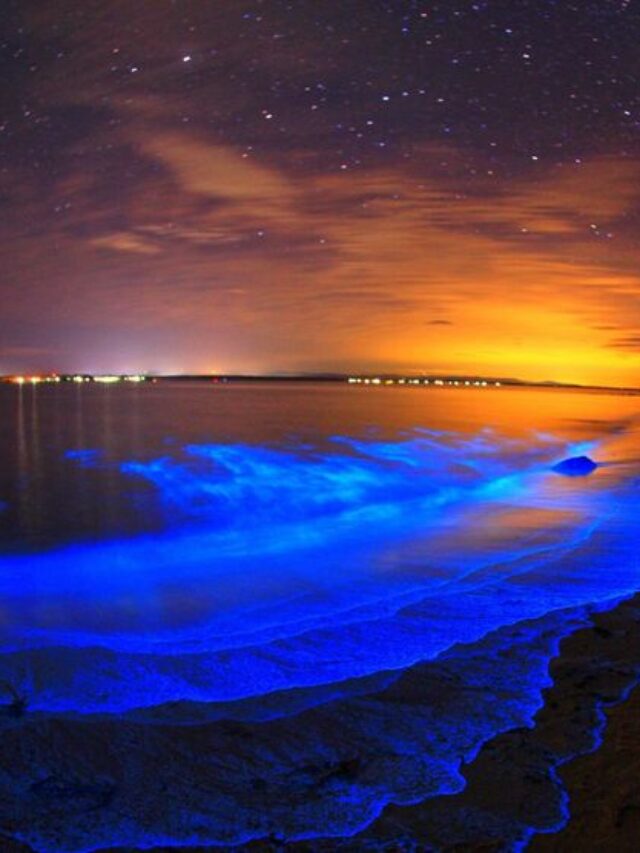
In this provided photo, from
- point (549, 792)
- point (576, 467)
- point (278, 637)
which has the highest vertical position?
point (549, 792)

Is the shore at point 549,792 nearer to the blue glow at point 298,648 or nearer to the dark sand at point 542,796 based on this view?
the dark sand at point 542,796

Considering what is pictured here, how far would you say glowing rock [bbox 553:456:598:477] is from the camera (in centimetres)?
1722

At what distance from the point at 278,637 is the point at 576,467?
14389 millimetres

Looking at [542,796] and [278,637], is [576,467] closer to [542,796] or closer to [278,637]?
[278,637]

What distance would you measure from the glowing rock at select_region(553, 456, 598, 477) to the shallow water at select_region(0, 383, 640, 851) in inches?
117

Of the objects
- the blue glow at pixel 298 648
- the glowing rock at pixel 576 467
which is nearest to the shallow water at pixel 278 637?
the blue glow at pixel 298 648

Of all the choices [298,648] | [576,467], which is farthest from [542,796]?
[576,467]

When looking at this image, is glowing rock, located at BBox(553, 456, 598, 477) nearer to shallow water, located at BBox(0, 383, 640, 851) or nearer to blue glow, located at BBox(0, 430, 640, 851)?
shallow water, located at BBox(0, 383, 640, 851)

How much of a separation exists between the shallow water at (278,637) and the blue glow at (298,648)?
0.02m

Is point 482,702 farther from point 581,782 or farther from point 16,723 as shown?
point 16,723

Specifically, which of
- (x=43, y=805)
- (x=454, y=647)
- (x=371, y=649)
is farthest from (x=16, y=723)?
(x=454, y=647)

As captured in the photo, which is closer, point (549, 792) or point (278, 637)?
point (549, 792)

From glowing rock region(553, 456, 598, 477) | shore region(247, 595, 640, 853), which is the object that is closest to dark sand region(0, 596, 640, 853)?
shore region(247, 595, 640, 853)

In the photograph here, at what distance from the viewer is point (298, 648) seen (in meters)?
4.76
